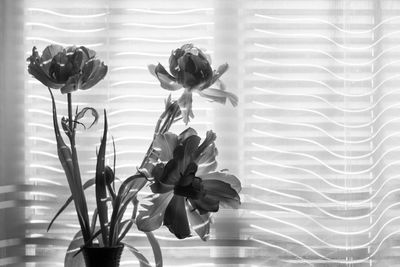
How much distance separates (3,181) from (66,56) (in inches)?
23.7

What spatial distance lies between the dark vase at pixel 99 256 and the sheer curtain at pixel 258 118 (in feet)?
1.33

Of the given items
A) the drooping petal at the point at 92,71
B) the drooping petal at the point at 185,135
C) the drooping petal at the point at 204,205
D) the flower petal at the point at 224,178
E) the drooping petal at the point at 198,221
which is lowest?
the drooping petal at the point at 198,221

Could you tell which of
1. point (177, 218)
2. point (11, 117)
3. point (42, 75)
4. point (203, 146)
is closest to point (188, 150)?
point (203, 146)

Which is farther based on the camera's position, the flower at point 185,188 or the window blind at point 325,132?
the window blind at point 325,132

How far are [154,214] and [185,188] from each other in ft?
0.35

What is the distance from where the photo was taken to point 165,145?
1.37m

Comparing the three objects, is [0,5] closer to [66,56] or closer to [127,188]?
[66,56]

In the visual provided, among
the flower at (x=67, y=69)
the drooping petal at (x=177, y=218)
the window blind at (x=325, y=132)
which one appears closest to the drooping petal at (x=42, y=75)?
the flower at (x=67, y=69)

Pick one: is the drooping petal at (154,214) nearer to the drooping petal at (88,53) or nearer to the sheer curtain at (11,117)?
the drooping petal at (88,53)

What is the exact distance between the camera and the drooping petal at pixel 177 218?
133 cm

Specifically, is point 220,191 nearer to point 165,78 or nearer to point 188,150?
point 188,150

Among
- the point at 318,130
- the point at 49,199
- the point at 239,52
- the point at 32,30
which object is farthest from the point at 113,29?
the point at 318,130

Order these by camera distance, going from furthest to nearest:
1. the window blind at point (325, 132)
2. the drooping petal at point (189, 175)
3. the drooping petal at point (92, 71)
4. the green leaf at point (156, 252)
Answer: the window blind at point (325, 132)
the green leaf at point (156, 252)
the drooping petal at point (92, 71)
the drooping petal at point (189, 175)

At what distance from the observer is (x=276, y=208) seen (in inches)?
71.7
